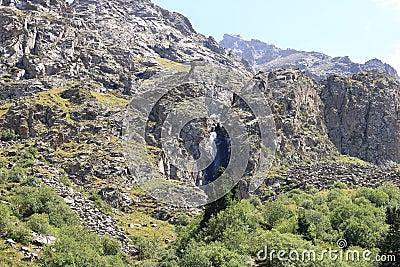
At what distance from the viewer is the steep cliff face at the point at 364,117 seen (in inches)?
6452

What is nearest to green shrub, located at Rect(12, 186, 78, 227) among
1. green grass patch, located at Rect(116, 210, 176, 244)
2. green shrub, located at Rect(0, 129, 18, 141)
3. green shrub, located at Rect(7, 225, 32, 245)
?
green shrub, located at Rect(7, 225, 32, 245)

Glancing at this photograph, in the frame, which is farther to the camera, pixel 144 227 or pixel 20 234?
pixel 144 227

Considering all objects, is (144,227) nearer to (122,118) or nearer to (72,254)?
(72,254)

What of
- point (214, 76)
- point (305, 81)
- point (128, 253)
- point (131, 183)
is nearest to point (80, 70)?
point (214, 76)

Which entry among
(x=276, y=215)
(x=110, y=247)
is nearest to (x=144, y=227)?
(x=110, y=247)

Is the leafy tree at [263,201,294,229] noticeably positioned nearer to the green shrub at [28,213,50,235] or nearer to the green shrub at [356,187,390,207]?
the green shrub at [356,187,390,207]

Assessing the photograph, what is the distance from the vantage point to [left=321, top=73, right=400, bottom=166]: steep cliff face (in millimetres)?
163875
